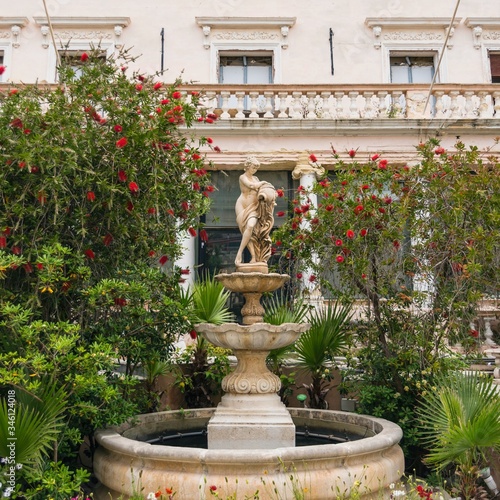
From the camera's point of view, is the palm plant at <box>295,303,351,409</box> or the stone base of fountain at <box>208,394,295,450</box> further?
the palm plant at <box>295,303,351,409</box>

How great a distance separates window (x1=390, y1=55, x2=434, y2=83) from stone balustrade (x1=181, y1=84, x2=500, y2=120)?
318cm

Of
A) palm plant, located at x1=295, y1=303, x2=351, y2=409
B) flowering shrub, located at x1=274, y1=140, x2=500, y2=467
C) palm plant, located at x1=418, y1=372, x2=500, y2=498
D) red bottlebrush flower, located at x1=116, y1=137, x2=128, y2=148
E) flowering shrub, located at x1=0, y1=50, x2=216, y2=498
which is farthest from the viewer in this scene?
palm plant, located at x1=295, y1=303, x2=351, y2=409

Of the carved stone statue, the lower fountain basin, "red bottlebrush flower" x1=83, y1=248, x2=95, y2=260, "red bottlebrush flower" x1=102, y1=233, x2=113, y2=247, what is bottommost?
the lower fountain basin

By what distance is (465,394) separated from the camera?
5301 millimetres

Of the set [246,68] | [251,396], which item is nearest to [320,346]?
[251,396]

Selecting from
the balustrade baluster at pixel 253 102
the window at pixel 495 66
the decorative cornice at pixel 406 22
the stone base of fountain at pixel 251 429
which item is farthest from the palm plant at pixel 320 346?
the window at pixel 495 66

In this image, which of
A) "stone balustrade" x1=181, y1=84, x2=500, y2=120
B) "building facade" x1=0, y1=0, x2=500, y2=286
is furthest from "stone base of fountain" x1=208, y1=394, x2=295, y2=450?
"building facade" x1=0, y1=0, x2=500, y2=286

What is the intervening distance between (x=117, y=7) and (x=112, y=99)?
463 inches

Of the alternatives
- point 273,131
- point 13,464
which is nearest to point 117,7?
point 273,131

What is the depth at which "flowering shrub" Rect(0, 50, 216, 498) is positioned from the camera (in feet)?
16.7

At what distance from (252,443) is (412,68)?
44.2 ft

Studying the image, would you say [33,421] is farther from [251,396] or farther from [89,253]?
[251,396]

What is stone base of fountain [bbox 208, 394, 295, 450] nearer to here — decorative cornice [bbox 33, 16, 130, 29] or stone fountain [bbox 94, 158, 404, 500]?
stone fountain [bbox 94, 158, 404, 500]

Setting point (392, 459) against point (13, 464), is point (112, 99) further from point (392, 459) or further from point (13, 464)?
point (392, 459)
